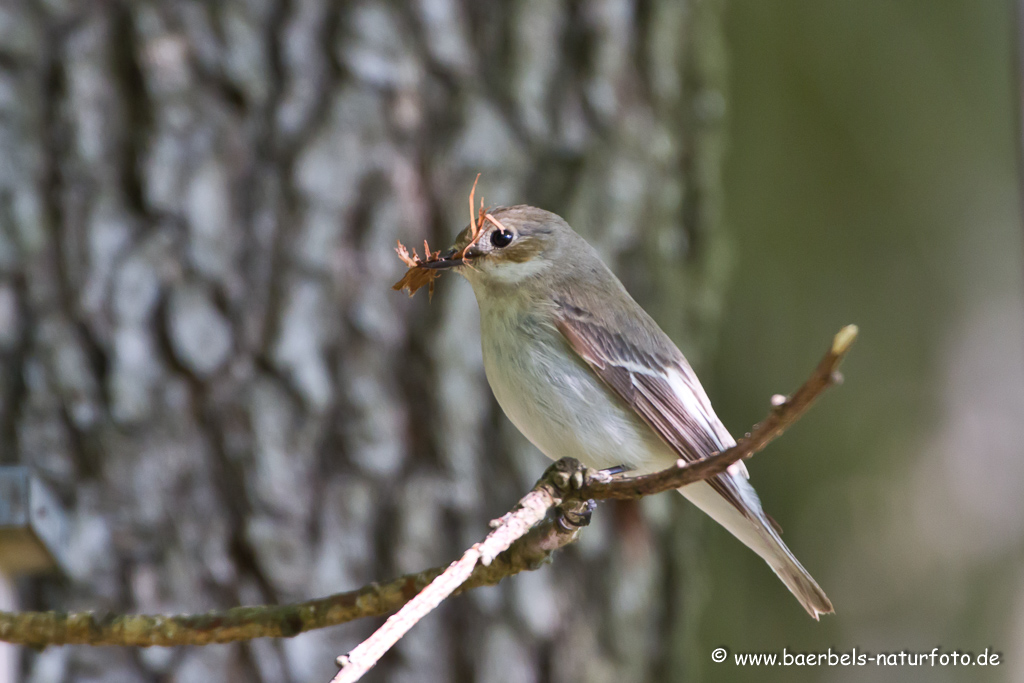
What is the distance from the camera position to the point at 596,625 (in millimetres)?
3180

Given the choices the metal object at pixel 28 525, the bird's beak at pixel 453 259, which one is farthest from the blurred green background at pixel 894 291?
the metal object at pixel 28 525

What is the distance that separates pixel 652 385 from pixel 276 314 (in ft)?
4.18

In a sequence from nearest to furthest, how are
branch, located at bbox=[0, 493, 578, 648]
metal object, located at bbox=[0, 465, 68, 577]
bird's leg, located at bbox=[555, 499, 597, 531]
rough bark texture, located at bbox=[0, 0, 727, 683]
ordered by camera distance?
bird's leg, located at bbox=[555, 499, 597, 531] → branch, located at bbox=[0, 493, 578, 648] → metal object, located at bbox=[0, 465, 68, 577] → rough bark texture, located at bbox=[0, 0, 727, 683]

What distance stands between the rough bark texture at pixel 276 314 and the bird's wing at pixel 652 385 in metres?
0.86

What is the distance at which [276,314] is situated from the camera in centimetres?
294

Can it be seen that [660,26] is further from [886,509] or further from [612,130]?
[886,509]

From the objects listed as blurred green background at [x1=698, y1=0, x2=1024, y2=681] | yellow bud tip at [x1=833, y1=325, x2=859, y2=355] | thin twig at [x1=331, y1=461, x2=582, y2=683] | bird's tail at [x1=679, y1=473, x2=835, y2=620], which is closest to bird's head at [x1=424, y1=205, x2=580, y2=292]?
bird's tail at [x1=679, y1=473, x2=835, y2=620]

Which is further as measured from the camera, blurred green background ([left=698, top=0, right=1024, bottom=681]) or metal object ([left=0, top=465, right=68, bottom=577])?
blurred green background ([left=698, top=0, right=1024, bottom=681])

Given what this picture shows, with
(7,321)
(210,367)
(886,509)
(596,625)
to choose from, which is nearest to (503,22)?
(210,367)

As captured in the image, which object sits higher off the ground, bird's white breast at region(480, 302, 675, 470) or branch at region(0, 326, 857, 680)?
bird's white breast at region(480, 302, 675, 470)

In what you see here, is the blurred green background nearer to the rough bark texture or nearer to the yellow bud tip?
the rough bark texture

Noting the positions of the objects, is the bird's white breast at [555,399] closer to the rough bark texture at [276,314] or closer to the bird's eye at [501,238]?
the bird's eye at [501,238]

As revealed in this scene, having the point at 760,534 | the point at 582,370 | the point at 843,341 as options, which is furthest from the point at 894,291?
the point at 843,341

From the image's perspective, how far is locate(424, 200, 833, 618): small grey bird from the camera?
6.95 ft
